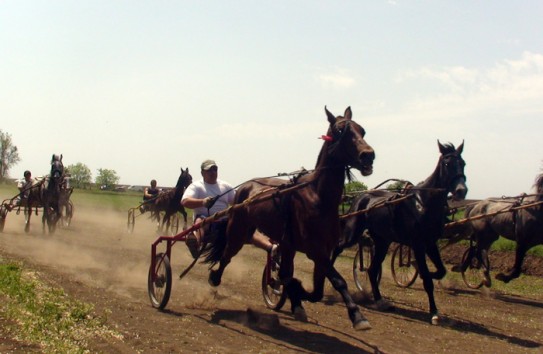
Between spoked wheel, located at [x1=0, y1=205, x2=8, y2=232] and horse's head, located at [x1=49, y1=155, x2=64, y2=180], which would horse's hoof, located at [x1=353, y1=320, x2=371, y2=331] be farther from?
spoked wheel, located at [x1=0, y1=205, x2=8, y2=232]

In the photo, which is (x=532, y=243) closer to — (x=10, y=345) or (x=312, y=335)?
(x=312, y=335)

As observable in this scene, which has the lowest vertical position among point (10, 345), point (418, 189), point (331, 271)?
point (10, 345)

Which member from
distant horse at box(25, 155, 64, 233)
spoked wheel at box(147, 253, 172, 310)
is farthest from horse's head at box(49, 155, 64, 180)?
spoked wheel at box(147, 253, 172, 310)

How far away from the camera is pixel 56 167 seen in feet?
69.1

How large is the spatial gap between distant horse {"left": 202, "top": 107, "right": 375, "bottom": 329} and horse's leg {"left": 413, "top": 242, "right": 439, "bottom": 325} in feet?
6.72

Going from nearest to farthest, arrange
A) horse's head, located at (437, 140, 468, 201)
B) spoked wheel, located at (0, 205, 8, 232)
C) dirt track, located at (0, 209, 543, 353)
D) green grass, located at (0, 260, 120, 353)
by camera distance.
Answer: green grass, located at (0, 260, 120, 353) < dirt track, located at (0, 209, 543, 353) < horse's head, located at (437, 140, 468, 201) < spoked wheel, located at (0, 205, 8, 232)

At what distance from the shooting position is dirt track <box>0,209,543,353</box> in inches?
286

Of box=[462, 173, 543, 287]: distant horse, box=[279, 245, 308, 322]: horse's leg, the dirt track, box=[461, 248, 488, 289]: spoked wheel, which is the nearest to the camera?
the dirt track

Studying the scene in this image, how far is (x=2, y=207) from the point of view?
21891 millimetres

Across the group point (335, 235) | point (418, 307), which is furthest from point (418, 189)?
point (335, 235)

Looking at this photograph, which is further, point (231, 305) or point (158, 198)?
point (158, 198)

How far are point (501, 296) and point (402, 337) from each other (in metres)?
5.83

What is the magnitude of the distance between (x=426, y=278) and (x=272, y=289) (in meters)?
2.25

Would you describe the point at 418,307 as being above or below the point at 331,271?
below
